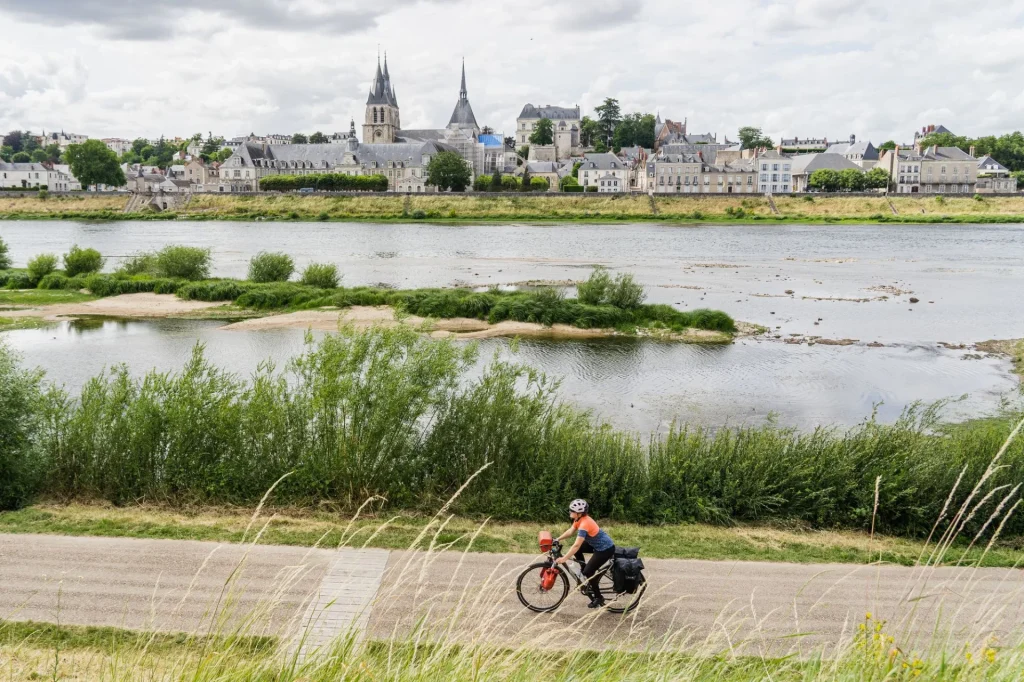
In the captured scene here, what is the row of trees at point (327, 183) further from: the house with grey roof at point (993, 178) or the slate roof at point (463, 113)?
the house with grey roof at point (993, 178)

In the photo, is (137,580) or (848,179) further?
(848,179)

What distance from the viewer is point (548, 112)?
603ft

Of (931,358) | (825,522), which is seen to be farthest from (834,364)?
(825,522)

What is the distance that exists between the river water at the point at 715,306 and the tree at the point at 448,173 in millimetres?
34124

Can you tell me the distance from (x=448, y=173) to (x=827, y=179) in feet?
172

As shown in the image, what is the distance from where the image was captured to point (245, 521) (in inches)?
476

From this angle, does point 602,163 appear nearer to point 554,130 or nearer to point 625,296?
point 554,130

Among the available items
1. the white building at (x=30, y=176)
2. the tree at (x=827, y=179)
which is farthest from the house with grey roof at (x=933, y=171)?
the white building at (x=30, y=176)

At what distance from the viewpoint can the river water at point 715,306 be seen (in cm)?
2336

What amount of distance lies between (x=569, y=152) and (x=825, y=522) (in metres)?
165

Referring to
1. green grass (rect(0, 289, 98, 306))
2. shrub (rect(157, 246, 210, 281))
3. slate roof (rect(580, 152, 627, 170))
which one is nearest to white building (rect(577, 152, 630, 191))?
slate roof (rect(580, 152, 627, 170))

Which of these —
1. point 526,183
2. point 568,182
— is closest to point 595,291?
point 526,183

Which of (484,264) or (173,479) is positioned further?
(484,264)

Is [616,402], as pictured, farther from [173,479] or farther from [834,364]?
[173,479]
